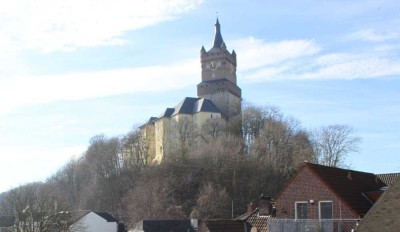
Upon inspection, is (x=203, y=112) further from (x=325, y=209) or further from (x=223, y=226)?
(x=325, y=209)

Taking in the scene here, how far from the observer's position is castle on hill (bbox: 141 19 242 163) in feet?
391

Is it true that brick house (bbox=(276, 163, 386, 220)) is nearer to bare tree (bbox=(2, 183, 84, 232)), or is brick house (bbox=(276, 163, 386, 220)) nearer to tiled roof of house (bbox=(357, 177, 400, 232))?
tiled roof of house (bbox=(357, 177, 400, 232))

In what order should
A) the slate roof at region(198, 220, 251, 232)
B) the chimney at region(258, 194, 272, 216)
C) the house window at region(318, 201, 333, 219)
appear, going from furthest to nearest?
the chimney at region(258, 194, 272, 216) < the slate roof at region(198, 220, 251, 232) < the house window at region(318, 201, 333, 219)

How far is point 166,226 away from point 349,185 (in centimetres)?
2715

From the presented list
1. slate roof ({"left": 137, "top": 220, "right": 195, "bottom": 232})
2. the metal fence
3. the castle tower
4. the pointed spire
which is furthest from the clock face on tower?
the metal fence

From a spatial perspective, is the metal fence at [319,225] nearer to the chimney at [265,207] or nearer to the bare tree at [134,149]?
the chimney at [265,207]

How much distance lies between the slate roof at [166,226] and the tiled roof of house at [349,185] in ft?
82.2

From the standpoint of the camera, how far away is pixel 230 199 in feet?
275

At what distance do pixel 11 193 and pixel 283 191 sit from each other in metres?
34.4

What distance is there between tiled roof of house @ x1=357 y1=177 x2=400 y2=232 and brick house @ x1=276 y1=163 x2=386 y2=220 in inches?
338

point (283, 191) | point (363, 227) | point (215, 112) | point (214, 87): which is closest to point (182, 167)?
point (215, 112)

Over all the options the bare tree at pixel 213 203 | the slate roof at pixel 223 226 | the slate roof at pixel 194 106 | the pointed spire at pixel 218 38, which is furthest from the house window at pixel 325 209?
the pointed spire at pixel 218 38

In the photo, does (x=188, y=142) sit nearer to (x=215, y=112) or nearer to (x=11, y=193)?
(x=215, y=112)

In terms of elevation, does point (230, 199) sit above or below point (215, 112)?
below
